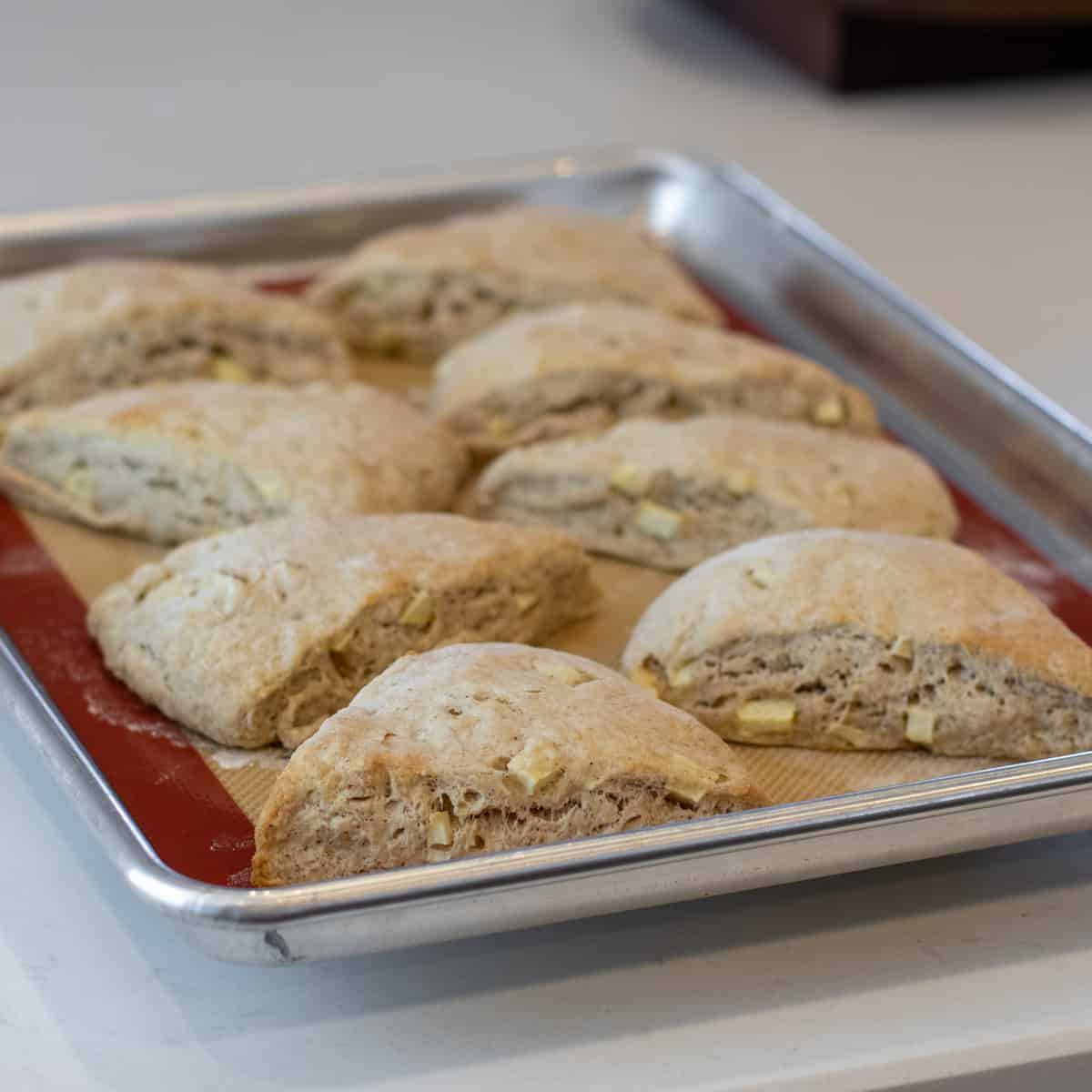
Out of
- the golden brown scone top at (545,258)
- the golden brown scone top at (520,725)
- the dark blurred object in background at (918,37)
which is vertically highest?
the dark blurred object in background at (918,37)

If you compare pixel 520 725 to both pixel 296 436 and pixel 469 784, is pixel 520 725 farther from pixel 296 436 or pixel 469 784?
pixel 296 436

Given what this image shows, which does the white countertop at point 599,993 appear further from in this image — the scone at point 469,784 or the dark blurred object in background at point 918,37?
the dark blurred object in background at point 918,37

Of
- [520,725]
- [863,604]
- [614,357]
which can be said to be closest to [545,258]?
[614,357]

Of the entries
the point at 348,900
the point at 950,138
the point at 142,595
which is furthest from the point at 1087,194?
the point at 348,900

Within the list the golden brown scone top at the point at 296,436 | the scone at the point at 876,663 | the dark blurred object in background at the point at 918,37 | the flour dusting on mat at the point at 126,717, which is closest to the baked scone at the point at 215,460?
the golden brown scone top at the point at 296,436

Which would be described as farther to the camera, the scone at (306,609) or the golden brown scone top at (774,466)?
the golden brown scone top at (774,466)
